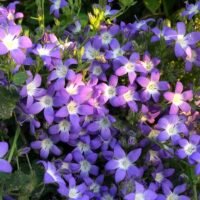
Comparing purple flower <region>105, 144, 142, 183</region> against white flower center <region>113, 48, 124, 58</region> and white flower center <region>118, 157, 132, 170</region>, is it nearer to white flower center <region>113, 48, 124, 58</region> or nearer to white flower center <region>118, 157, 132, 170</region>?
white flower center <region>118, 157, 132, 170</region>

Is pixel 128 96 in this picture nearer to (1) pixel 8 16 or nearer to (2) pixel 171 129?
(2) pixel 171 129

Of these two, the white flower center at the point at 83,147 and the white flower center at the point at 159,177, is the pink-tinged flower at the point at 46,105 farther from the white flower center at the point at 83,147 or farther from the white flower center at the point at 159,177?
the white flower center at the point at 159,177

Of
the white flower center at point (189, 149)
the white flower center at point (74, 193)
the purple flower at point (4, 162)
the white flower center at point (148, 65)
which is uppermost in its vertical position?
the white flower center at point (148, 65)

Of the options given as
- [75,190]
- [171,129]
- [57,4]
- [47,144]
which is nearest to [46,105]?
[47,144]

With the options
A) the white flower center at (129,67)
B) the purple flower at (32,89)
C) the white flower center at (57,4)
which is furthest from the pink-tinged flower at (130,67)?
the white flower center at (57,4)

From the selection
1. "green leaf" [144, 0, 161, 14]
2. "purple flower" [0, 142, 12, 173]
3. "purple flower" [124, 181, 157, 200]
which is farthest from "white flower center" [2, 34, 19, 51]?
"green leaf" [144, 0, 161, 14]

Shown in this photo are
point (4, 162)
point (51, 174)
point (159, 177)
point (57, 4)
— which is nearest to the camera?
point (4, 162)
